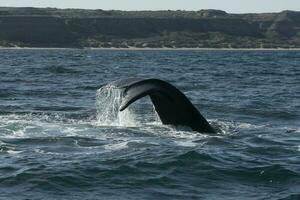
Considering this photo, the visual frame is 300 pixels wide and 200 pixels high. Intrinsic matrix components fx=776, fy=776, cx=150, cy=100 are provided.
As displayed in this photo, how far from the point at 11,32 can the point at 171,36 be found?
123 ft

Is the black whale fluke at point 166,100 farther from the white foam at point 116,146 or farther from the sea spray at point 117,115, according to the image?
the sea spray at point 117,115

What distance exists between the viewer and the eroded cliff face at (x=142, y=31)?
15850 cm

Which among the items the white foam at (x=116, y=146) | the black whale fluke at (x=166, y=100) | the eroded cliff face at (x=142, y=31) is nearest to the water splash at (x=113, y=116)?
the black whale fluke at (x=166, y=100)

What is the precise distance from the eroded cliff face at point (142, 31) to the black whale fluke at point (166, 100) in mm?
134933

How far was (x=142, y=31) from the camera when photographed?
180 m

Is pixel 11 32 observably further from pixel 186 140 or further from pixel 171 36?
pixel 186 140

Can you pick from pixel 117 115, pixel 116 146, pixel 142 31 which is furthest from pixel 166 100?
pixel 142 31

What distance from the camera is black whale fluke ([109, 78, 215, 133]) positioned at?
1473cm

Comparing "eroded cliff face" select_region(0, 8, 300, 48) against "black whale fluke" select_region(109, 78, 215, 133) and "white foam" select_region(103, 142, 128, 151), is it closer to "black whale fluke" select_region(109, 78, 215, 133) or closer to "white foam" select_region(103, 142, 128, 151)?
"black whale fluke" select_region(109, 78, 215, 133)

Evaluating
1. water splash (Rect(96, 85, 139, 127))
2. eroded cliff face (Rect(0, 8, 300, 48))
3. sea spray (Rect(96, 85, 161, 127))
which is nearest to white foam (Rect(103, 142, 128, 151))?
sea spray (Rect(96, 85, 161, 127))

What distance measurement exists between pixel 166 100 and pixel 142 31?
16479 centimetres

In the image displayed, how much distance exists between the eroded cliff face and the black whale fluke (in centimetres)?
13493

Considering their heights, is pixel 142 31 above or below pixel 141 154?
below

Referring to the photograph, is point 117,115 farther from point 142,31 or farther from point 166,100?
point 142,31
